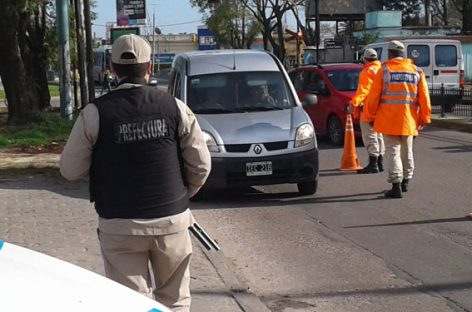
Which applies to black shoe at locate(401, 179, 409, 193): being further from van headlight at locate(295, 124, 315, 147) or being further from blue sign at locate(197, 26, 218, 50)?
blue sign at locate(197, 26, 218, 50)

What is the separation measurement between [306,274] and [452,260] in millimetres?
1356

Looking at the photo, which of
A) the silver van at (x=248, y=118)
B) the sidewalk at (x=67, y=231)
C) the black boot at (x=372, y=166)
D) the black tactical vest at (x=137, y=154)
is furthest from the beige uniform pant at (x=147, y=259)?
the black boot at (x=372, y=166)

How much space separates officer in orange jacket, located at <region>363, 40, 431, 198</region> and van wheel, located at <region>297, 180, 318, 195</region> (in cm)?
94

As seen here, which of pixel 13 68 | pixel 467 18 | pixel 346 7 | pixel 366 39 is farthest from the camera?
pixel 346 7

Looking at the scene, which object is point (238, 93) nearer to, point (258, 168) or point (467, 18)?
point (258, 168)

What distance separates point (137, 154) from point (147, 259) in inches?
23.4

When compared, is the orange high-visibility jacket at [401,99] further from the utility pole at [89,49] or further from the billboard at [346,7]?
the billboard at [346,7]

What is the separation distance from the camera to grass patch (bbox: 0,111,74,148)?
1641 centimetres

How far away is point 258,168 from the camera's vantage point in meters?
9.34

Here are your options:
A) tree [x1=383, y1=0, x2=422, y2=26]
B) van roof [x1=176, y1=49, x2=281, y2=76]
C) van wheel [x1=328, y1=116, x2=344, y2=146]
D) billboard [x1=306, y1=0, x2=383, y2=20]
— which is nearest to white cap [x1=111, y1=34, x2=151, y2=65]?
van roof [x1=176, y1=49, x2=281, y2=76]

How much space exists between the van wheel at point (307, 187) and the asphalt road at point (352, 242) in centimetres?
11

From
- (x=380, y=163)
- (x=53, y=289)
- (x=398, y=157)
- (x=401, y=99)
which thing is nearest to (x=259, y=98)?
(x=401, y=99)

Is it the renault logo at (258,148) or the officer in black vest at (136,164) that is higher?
the officer in black vest at (136,164)

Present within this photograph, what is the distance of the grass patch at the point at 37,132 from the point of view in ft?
53.8
